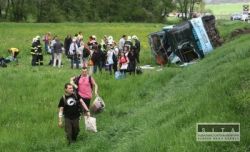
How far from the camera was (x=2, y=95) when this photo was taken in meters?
23.1

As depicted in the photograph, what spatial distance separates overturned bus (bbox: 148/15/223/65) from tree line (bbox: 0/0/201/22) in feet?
213

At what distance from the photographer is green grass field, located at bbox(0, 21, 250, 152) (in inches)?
455

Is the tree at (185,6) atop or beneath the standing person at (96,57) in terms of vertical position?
atop

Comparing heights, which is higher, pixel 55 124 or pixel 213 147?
pixel 213 147

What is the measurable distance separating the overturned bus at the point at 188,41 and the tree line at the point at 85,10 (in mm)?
64979

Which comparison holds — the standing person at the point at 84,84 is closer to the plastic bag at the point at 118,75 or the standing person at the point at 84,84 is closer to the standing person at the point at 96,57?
the plastic bag at the point at 118,75

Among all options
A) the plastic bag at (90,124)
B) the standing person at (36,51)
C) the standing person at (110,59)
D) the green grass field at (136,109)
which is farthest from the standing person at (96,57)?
the plastic bag at (90,124)

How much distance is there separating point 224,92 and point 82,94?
5.70m

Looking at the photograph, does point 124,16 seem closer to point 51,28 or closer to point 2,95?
point 51,28

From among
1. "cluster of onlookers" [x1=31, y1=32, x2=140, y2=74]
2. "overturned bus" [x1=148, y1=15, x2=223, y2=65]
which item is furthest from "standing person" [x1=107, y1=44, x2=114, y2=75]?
"overturned bus" [x1=148, y1=15, x2=223, y2=65]

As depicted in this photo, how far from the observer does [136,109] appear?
63.3 feet

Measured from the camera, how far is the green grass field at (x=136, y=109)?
1155 cm

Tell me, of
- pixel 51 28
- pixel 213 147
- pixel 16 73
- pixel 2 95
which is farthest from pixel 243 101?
pixel 51 28

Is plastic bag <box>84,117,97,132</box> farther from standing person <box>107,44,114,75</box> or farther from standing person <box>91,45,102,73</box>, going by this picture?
standing person <box>91,45,102,73</box>
